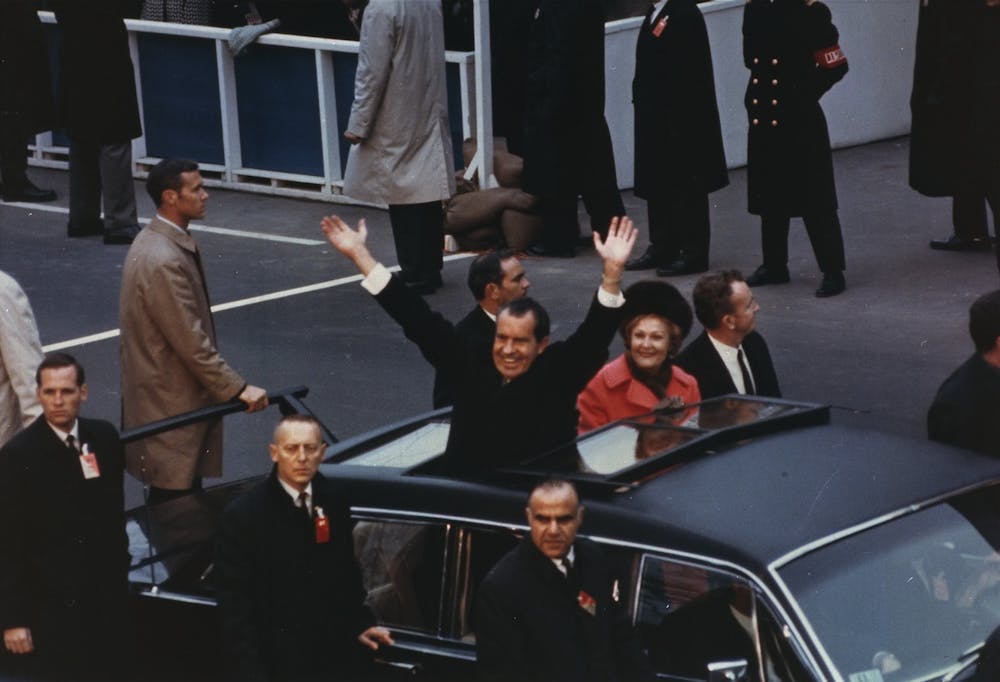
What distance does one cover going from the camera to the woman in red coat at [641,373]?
7.61m

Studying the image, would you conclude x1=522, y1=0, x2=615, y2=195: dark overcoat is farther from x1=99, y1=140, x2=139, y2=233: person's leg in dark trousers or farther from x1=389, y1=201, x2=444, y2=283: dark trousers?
x1=99, y1=140, x2=139, y2=233: person's leg in dark trousers

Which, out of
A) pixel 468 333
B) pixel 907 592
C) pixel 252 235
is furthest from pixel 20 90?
pixel 907 592

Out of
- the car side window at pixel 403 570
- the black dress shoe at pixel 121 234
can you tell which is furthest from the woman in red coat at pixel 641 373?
→ the black dress shoe at pixel 121 234

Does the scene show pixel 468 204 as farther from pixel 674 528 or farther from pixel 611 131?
pixel 674 528

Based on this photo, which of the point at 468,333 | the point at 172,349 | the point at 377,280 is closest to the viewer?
the point at 377,280

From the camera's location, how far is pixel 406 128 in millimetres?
14180

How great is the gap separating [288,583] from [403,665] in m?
0.50

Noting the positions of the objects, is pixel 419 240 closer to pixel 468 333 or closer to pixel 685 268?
pixel 685 268

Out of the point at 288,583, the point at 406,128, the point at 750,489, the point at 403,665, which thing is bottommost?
the point at 403,665

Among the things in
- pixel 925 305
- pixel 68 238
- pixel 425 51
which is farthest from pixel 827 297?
pixel 68 238

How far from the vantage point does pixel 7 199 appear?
1777cm

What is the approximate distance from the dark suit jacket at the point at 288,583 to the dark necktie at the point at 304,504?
2 centimetres

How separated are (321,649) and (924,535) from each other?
1.98 metres

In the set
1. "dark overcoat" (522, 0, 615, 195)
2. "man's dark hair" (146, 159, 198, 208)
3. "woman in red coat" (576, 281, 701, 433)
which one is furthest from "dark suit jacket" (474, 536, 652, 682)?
"dark overcoat" (522, 0, 615, 195)
